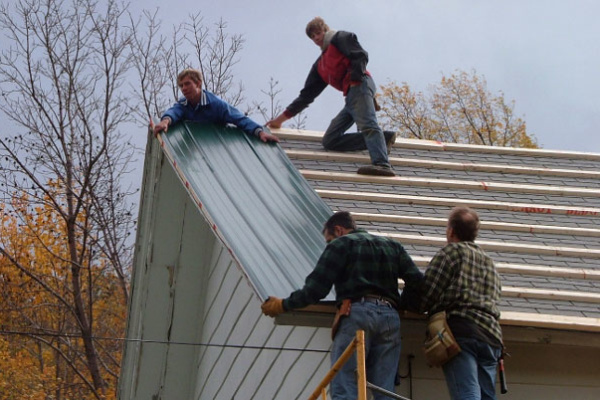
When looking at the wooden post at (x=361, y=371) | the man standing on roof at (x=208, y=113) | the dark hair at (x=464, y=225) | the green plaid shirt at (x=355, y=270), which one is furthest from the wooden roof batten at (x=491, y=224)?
the wooden post at (x=361, y=371)

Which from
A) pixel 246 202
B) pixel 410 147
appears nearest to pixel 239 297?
pixel 246 202

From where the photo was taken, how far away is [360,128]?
949cm

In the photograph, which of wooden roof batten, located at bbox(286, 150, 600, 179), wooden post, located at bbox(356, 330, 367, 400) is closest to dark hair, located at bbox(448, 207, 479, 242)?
wooden post, located at bbox(356, 330, 367, 400)

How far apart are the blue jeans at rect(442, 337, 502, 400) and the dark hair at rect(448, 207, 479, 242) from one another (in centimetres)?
67

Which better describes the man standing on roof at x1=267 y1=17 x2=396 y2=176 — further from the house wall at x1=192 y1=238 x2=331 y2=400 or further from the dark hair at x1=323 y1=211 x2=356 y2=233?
the dark hair at x1=323 y1=211 x2=356 y2=233

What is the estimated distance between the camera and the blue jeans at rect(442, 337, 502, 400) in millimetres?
5797

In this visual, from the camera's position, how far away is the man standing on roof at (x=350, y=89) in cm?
944

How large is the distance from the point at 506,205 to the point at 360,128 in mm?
1571

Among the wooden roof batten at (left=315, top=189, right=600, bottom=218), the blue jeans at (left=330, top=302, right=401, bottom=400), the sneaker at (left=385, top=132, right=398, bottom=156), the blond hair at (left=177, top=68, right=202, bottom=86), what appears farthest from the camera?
the sneaker at (left=385, top=132, right=398, bottom=156)

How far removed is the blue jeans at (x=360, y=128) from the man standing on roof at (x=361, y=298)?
11.2 ft

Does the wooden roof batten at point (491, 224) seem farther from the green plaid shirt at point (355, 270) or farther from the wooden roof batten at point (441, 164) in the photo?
the green plaid shirt at point (355, 270)

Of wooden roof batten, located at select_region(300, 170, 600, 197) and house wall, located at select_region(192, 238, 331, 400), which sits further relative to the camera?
wooden roof batten, located at select_region(300, 170, 600, 197)

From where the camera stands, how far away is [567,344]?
653 cm

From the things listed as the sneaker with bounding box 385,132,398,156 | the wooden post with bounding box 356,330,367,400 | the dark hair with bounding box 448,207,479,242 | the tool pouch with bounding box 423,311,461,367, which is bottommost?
the wooden post with bounding box 356,330,367,400
